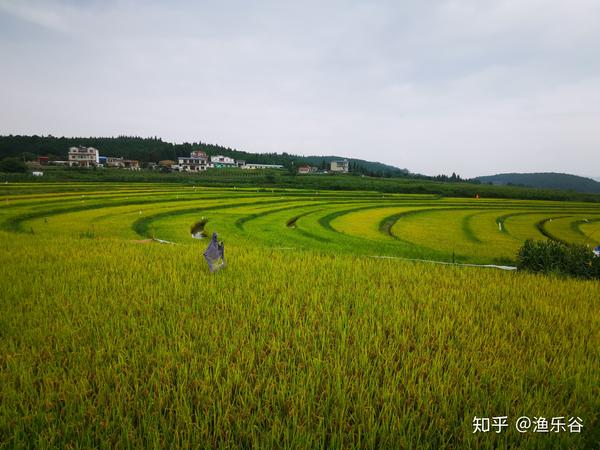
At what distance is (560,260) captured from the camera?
23.6ft

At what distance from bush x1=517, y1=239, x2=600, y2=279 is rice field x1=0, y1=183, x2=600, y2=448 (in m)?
1.09

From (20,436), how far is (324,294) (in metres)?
3.70

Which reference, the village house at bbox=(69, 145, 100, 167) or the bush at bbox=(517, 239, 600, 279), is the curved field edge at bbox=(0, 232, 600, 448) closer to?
the bush at bbox=(517, 239, 600, 279)

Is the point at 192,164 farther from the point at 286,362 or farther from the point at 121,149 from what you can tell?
the point at 286,362

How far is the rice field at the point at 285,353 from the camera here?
2.11 m

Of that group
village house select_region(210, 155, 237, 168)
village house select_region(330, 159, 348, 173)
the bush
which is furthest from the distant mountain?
the bush

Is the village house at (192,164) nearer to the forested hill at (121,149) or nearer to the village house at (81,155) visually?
the forested hill at (121,149)

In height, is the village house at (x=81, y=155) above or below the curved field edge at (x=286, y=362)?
above

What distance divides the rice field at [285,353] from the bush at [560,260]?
1089mm

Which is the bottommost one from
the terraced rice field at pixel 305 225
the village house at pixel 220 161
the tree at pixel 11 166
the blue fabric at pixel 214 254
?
the terraced rice field at pixel 305 225

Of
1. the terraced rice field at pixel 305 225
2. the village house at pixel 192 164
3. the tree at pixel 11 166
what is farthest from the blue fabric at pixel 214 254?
the village house at pixel 192 164

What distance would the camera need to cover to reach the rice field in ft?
6.91

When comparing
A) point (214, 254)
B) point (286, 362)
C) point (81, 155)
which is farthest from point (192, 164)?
point (286, 362)

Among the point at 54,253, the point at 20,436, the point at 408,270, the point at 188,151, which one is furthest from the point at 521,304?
the point at 188,151
